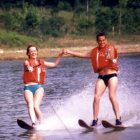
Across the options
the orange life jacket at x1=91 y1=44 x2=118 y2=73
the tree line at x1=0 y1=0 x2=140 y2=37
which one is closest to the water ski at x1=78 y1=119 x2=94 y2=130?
the orange life jacket at x1=91 y1=44 x2=118 y2=73

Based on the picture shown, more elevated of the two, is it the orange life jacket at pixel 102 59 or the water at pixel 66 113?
the orange life jacket at pixel 102 59

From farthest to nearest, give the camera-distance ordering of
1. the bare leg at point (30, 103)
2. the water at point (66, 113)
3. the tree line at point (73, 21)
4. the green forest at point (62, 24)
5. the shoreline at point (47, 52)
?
the tree line at point (73, 21)
the green forest at point (62, 24)
the shoreline at point (47, 52)
the bare leg at point (30, 103)
the water at point (66, 113)

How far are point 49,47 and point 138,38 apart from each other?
1091 centimetres

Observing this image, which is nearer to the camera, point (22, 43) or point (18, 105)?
point (18, 105)

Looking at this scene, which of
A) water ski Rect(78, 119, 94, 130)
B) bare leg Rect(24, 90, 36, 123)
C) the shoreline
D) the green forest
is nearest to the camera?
water ski Rect(78, 119, 94, 130)

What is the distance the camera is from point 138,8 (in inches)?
2594

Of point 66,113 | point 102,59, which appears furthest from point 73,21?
point 102,59

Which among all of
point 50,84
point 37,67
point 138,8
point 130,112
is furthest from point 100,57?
point 138,8

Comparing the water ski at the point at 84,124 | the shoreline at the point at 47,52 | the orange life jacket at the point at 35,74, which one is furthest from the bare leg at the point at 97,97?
the shoreline at the point at 47,52

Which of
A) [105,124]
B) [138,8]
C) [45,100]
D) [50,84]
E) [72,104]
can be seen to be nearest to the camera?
[105,124]

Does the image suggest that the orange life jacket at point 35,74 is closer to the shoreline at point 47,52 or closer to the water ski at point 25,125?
the water ski at point 25,125

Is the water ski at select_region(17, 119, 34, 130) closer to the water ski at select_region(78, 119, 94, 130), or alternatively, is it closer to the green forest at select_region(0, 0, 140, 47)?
the water ski at select_region(78, 119, 94, 130)

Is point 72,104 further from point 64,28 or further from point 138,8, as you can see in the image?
point 138,8

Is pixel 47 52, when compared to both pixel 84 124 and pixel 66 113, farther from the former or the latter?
pixel 84 124
